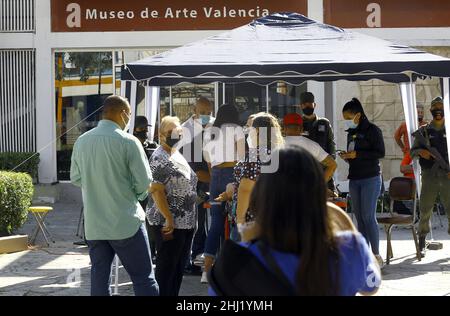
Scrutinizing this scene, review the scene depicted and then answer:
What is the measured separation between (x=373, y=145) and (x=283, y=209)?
6.16 meters

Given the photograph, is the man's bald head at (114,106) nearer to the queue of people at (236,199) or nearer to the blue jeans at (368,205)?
the queue of people at (236,199)

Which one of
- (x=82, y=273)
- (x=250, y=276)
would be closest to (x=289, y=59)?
(x=82, y=273)

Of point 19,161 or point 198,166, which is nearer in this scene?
point 198,166

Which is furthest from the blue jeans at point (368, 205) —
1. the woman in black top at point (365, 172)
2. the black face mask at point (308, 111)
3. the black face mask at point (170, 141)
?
the black face mask at point (170, 141)

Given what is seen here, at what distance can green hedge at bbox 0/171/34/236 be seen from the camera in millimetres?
10180

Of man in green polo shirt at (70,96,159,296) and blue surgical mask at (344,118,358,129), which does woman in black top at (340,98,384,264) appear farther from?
man in green polo shirt at (70,96,159,296)

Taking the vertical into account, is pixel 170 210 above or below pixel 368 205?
above

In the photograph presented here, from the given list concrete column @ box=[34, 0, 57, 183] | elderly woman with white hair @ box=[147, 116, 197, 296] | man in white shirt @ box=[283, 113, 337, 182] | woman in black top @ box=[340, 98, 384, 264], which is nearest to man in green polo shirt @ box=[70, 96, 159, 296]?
elderly woman with white hair @ box=[147, 116, 197, 296]

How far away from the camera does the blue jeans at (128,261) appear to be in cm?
585

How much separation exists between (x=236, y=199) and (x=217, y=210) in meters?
1.31

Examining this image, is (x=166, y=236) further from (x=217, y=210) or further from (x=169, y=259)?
(x=217, y=210)

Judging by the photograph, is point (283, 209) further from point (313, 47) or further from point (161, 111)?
point (161, 111)

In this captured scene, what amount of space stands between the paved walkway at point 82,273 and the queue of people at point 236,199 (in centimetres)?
42

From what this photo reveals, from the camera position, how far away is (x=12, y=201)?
10328mm
